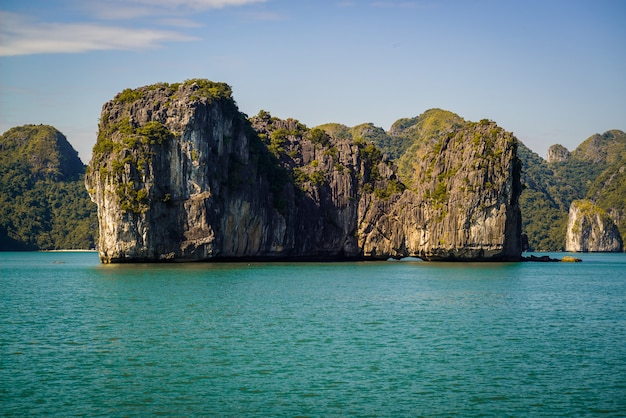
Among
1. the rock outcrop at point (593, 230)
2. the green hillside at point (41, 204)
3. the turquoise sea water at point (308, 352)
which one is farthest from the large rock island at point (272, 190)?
the rock outcrop at point (593, 230)

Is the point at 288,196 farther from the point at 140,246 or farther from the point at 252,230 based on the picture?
the point at 140,246

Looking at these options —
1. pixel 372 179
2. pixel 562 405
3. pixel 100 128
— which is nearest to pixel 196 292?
pixel 562 405

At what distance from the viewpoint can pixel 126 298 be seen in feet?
153

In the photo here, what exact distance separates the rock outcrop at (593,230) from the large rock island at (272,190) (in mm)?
98000

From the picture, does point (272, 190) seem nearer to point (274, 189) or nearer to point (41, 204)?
point (274, 189)

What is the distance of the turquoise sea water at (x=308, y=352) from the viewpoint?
22.3 m

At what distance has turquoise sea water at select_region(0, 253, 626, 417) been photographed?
22.3 metres

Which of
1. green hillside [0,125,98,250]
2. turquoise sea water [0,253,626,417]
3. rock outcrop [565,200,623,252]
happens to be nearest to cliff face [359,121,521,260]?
turquoise sea water [0,253,626,417]

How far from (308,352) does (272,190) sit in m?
71.2

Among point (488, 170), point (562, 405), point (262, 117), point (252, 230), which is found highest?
point (262, 117)

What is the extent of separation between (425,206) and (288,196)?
1797cm

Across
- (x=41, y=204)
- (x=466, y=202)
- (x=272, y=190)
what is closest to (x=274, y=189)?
(x=272, y=190)

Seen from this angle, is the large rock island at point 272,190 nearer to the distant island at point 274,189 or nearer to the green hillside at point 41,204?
the distant island at point 274,189

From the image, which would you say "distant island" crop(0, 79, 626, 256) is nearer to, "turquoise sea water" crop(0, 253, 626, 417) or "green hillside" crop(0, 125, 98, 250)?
"turquoise sea water" crop(0, 253, 626, 417)
